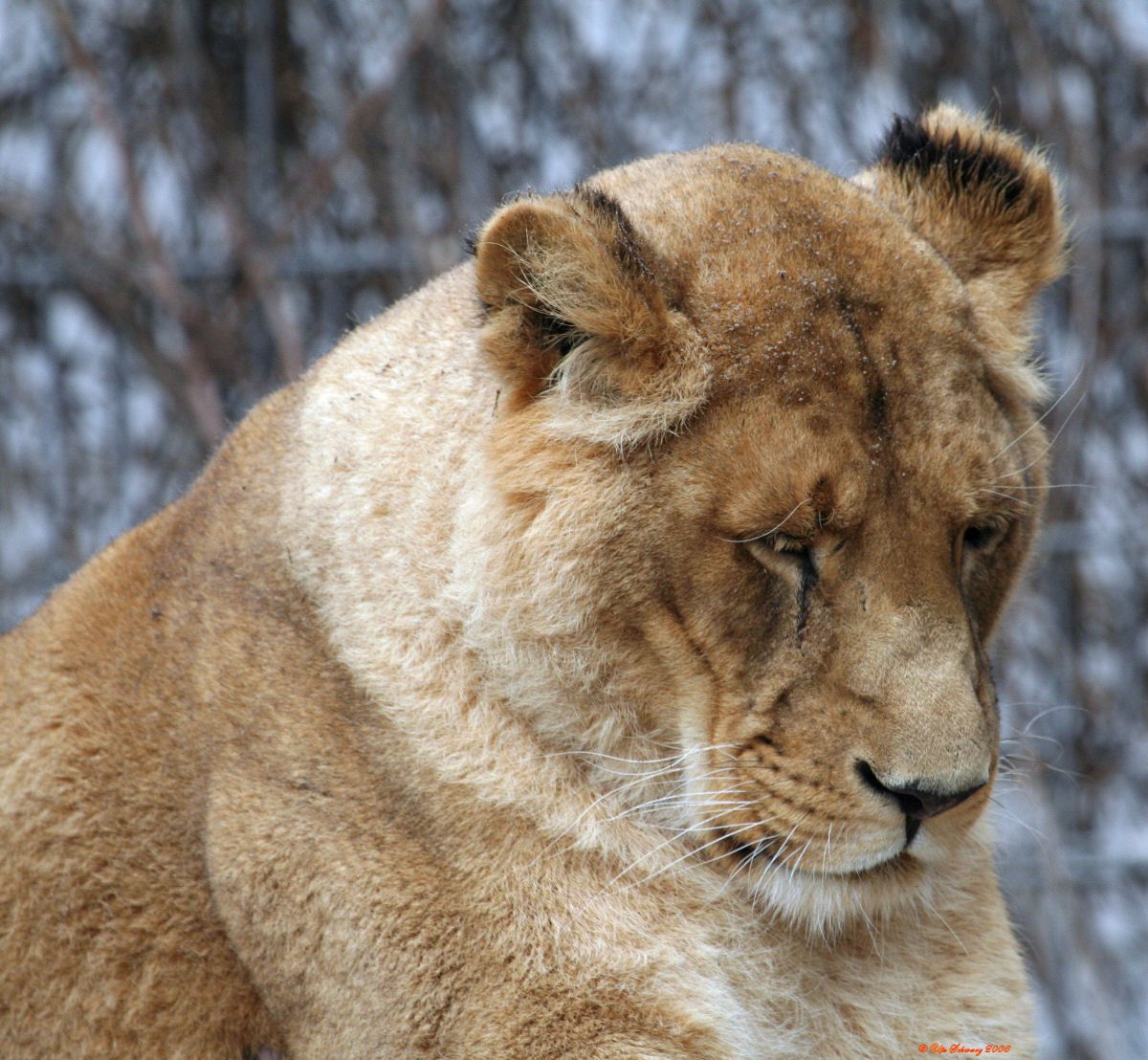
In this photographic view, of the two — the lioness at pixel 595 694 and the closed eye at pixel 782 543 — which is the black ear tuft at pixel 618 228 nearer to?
the lioness at pixel 595 694

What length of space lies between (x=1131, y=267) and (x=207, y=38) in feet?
12.1

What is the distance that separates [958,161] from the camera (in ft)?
9.60

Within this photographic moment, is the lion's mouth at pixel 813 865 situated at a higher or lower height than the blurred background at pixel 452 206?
lower

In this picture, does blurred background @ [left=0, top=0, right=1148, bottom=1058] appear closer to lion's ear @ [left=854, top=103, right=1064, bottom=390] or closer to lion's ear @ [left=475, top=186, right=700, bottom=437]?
lion's ear @ [left=854, top=103, right=1064, bottom=390]

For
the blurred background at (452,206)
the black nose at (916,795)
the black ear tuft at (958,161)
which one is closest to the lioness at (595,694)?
the black nose at (916,795)

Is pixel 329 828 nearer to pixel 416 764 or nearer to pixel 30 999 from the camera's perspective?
pixel 416 764

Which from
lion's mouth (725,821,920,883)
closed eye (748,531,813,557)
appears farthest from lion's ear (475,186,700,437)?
lion's mouth (725,821,920,883)

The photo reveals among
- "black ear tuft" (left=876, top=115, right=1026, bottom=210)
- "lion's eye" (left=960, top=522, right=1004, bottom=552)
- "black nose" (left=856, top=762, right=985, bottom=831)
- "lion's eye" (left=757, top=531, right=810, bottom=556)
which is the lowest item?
"black nose" (left=856, top=762, right=985, bottom=831)

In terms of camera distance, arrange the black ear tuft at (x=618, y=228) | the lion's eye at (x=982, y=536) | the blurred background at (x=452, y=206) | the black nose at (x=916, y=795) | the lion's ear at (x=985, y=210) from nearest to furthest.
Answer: the black nose at (x=916, y=795)
the black ear tuft at (x=618, y=228)
the lion's eye at (x=982, y=536)
the lion's ear at (x=985, y=210)
the blurred background at (x=452, y=206)

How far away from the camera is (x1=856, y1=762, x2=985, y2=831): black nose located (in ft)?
7.33

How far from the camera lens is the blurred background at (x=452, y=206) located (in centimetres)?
584

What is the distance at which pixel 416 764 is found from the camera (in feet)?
8.04

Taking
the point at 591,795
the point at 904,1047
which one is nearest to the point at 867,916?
the point at 904,1047

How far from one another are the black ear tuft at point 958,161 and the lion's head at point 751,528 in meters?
0.44
